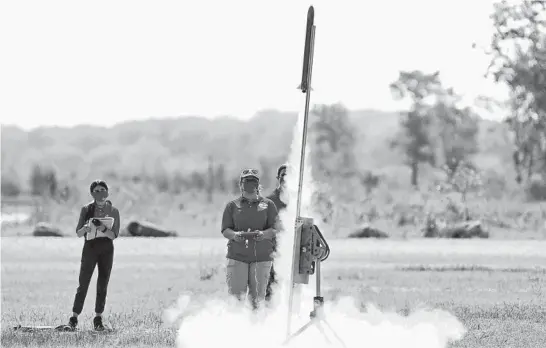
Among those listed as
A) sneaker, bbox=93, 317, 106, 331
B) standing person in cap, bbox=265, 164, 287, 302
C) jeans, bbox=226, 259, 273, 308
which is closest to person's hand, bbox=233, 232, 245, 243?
jeans, bbox=226, 259, 273, 308

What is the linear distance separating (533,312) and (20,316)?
21.9 feet

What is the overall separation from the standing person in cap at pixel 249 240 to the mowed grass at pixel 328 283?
1.05 m

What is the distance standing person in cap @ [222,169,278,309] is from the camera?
11.6 meters

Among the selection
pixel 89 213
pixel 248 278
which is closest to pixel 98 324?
pixel 89 213

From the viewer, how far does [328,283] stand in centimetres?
2044

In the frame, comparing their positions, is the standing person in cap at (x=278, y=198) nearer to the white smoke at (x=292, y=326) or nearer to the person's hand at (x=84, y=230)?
the white smoke at (x=292, y=326)

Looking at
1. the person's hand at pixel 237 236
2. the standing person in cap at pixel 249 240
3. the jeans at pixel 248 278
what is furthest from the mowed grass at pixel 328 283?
the person's hand at pixel 237 236

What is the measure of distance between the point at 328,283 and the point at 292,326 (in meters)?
8.00

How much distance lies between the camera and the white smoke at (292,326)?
11812 millimetres

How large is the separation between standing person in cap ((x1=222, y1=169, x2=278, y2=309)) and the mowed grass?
1.05 m

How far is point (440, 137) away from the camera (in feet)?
225

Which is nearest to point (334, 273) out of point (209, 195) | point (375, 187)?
point (209, 195)

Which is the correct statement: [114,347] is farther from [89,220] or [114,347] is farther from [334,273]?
[334,273]

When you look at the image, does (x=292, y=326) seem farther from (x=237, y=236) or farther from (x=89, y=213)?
(x=89, y=213)
